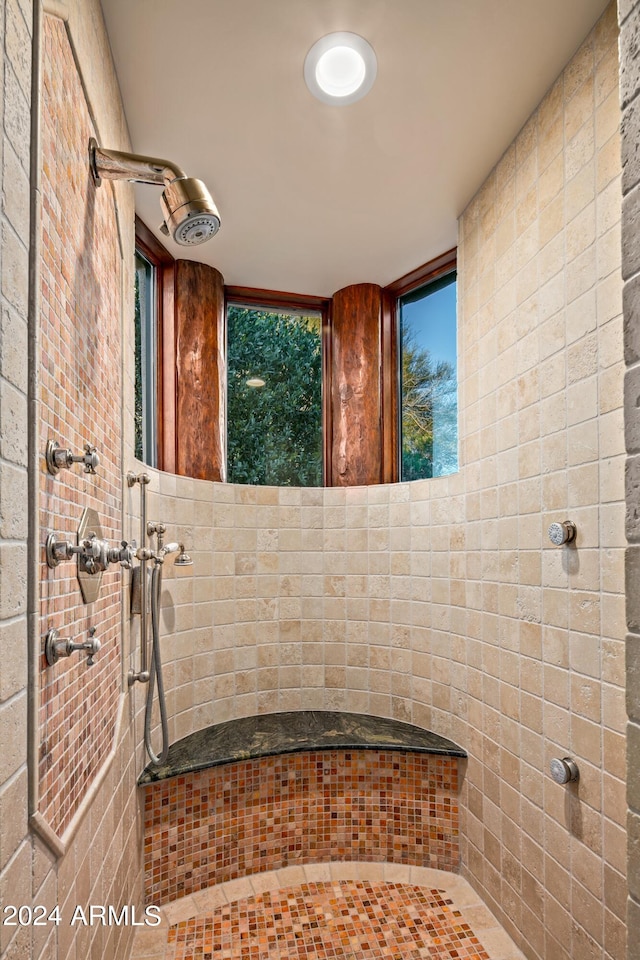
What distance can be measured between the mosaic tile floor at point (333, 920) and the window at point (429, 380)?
5.59 ft

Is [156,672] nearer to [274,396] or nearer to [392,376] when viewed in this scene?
[274,396]

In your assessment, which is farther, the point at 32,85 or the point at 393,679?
the point at 393,679

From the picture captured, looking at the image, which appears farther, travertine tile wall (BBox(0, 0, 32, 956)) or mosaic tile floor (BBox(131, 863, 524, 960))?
mosaic tile floor (BBox(131, 863, 524, 960))

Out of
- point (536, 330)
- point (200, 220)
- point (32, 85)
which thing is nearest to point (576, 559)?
point (536, 330)

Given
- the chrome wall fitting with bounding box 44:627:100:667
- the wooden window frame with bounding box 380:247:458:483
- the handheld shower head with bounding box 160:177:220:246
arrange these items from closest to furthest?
the chrome wall fitting with bounding box 44:627:100:667
the handheld shower head with bounding box 160:177:220:246
the wooden window frame with bounding box 380:247:458:483

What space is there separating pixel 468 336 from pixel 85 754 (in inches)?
79.1

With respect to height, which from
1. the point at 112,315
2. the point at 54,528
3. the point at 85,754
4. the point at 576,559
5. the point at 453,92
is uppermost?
the point at 453,92

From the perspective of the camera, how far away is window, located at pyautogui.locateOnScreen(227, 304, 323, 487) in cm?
299

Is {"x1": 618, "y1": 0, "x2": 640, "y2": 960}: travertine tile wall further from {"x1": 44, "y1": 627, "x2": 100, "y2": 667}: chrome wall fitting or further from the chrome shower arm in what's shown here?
the chrome shower arm

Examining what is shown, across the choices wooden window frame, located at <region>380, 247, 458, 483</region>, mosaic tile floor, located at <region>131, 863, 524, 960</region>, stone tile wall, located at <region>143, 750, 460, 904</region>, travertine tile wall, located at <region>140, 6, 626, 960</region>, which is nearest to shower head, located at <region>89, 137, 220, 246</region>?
travertine tile wall, located at <region>140, 6, 626, 960</region>

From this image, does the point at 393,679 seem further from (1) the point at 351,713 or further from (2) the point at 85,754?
(2) the point at 85,754

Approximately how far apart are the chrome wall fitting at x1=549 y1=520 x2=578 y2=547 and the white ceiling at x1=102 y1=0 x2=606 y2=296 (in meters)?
1.38

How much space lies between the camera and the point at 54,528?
1.03m

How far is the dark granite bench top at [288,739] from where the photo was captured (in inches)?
87.7
